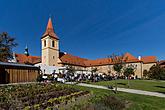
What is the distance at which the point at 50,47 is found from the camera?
5894 centimetres

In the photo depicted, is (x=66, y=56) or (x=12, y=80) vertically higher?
(x=66, y=56)

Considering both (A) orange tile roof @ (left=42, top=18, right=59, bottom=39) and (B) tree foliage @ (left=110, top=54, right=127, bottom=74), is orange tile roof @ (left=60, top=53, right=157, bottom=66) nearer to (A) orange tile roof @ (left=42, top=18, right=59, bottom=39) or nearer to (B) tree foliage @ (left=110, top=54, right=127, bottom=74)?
(A) orange tile roof @ (left=42, top=18, right=59, bottom=39)

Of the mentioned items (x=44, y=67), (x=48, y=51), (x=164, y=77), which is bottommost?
(x=164, y=77)

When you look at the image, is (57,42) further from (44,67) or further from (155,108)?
(155,108)

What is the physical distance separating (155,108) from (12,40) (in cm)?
4322

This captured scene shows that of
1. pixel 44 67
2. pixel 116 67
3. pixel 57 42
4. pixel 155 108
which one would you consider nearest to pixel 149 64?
pixel 57 42

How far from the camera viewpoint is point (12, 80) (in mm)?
25172

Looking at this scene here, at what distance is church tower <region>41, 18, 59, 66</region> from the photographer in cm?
5790

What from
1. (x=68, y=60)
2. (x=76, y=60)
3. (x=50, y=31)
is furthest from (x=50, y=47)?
(x=76, y=60)

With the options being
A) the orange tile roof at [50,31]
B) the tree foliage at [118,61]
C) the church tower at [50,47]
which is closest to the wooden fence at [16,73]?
the tree foliage at [118,61]

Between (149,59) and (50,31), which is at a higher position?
(50,31)

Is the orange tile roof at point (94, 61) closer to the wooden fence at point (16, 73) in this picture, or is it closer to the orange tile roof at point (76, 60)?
the orange tile roof at point (76, 60)

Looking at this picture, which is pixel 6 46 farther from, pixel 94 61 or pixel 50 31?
pixel 94 61

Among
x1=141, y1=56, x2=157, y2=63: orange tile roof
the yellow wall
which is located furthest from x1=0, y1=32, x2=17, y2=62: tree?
x1=141, y1=56, x2=157, y2=63: orange tile roof
